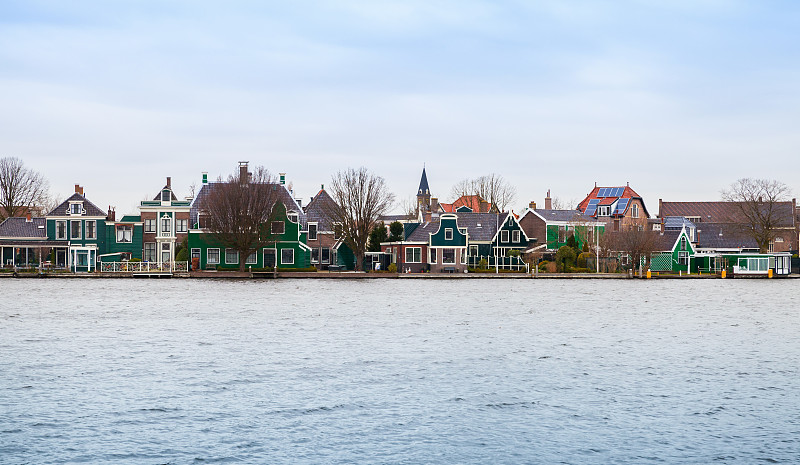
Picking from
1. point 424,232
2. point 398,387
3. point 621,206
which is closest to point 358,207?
point 424,232

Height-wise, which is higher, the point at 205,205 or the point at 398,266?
the point at 205,205

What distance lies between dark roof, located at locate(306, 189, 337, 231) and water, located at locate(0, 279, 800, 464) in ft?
157

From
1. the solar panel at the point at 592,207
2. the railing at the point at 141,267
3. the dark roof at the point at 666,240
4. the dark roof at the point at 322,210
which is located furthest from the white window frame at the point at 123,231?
the solar panel at the point at 592,207

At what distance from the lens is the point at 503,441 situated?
53.9ft

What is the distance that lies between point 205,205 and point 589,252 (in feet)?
127

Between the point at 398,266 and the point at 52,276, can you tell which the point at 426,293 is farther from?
the point at 52,276

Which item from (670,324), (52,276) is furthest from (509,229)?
(670,324)

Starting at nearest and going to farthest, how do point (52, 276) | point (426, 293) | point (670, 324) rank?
point (670, 324), point (426, 293), point (52, 276)

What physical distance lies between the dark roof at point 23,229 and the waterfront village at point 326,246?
0.32ft

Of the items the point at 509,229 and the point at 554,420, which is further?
the point at 509,229

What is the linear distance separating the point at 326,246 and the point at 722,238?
167 ft

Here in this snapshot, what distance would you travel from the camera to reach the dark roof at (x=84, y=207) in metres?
86.7

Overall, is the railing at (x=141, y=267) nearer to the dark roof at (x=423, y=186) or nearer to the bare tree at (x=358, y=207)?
the bare tree at (x=358, y=207)

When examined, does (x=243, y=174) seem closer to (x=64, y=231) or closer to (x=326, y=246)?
(x=326, y=246)
